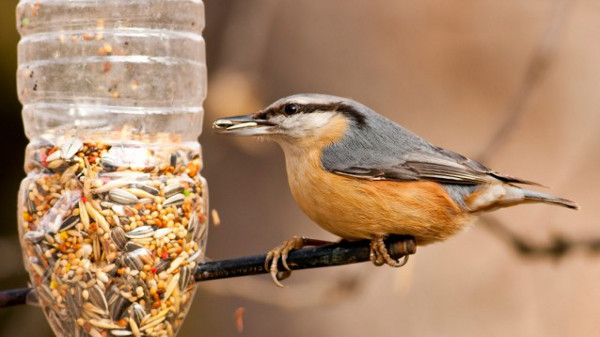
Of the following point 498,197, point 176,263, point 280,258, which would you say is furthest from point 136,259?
point 498,197

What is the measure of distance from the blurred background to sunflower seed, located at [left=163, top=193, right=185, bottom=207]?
5.87 ft

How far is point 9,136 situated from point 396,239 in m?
2.94

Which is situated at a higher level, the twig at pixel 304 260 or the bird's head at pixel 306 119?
the bird's head at pixel 306 119

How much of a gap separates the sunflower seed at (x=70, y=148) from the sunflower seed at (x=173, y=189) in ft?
1.10

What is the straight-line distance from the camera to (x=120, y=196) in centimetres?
307

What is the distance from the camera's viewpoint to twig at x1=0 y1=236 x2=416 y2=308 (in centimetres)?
278

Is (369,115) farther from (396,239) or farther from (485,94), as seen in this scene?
(485,94)

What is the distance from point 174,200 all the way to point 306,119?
1.99 feet

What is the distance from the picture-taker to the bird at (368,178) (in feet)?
10.5

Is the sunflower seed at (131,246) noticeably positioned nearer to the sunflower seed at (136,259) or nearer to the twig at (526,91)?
the sunflower seed at (136,259)

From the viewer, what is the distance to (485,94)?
5.79 metres

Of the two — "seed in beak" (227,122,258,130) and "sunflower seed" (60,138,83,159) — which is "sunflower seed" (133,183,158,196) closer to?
"sunflower seed" (60,138,83,159)

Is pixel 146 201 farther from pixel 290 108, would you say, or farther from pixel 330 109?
pixel 330 109

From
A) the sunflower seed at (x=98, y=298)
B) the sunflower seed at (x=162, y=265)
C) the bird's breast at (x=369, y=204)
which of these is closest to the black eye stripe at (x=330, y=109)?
the bird's breast at (x=369, y=204)
